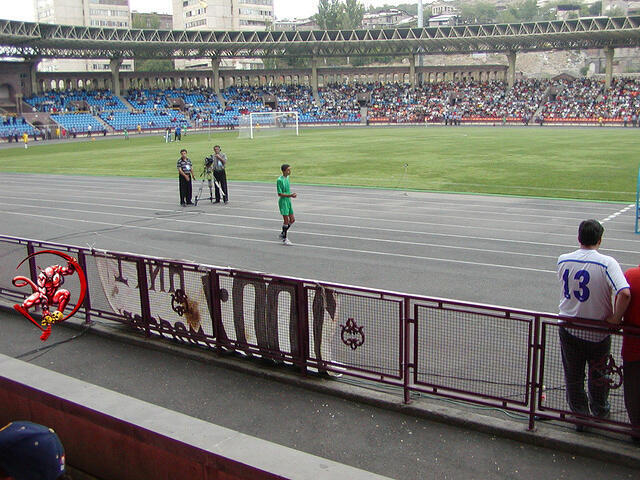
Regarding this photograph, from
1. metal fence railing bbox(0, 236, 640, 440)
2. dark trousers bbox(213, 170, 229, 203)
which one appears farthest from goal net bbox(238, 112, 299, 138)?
metal fence railing bbox(0, 236, 640, 440)

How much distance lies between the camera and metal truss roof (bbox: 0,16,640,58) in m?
74.9

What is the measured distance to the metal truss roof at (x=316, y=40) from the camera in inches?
2948

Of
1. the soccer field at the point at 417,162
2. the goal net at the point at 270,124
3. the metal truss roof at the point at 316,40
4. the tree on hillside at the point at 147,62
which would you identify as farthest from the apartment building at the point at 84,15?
the soccer field at the point at 417,162

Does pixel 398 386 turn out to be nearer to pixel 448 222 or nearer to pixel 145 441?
pixel 145 441

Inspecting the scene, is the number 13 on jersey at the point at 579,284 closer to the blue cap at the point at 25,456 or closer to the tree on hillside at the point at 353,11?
the blue cap at the point at 25,456

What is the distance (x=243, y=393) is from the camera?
6574 millimetres

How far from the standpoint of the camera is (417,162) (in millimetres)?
34062

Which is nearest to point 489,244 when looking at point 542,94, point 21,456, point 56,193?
point 21,456

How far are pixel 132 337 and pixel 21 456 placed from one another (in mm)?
5607

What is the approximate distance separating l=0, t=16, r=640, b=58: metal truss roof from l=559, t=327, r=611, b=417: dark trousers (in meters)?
74.7

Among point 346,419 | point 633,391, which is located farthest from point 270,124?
point 633,391

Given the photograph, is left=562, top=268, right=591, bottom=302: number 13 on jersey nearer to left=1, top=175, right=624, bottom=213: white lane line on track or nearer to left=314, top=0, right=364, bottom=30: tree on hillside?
left=1, top=175, right=624, bottom=213: white lane line on track

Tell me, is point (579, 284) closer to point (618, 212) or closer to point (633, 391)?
point (633, 391)

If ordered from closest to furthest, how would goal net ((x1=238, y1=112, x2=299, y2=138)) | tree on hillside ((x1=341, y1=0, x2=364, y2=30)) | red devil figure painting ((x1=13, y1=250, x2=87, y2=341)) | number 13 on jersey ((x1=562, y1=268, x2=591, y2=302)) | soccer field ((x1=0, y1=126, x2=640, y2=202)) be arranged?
number 13 on jersey ((x1=562, y1=268, x2=591, y2=302)), red devil figure painting ((x1=13, y1=250, x2=87, y2=341)), soccer field ((x1=0, y1=126, x2=640, y2=202)), goal net ((x1=238, y1=112, x2=299, y2=138)), tree on hillside ((x1=341, y1=0, x2=364, y2=30))
